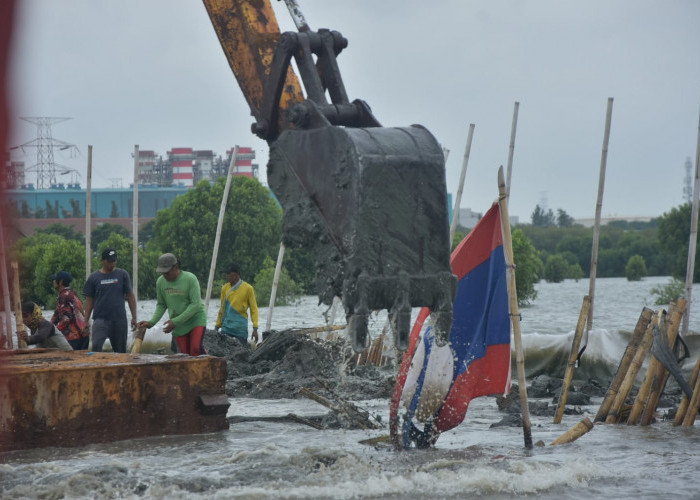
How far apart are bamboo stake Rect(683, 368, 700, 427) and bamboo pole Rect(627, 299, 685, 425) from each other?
411mm

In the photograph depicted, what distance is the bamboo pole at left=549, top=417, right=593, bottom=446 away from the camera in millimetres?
8273

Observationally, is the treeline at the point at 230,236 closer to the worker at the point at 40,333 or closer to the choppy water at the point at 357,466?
the worker at the point at 40,333

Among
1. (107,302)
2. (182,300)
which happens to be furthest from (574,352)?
(107,302)

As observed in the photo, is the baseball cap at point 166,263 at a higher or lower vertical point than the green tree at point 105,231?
higher

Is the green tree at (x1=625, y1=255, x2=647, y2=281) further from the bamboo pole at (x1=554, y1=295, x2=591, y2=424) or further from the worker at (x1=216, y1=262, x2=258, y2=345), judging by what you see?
the bamboo pole at (x1=554, y1=295, x2=591, y2=424)

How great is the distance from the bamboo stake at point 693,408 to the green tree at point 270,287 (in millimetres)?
43695

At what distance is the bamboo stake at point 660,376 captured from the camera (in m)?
9.30

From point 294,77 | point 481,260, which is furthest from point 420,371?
point 294,77

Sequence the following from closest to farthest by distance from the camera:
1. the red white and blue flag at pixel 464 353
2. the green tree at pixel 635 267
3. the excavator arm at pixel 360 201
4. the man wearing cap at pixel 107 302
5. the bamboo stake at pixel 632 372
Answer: the excavator arm at pixel 360 201 → the red white and blue flag at pixel 464 353 → the bamboo stake at pixel 632 372 → the man wearing cap at pixel 107 302 → the green tree at pixel 635 267

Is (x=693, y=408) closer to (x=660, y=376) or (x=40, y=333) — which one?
(x=660, y=376)

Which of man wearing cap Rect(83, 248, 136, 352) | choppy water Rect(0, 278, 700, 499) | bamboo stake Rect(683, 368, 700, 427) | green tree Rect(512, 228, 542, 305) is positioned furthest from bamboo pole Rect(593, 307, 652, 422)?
green tree Rect(512, 228, 542, 305)

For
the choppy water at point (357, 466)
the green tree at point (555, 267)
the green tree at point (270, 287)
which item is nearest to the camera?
the choppy water at point (357, 466)

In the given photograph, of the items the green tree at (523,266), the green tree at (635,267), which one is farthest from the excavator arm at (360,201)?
the green tree at (635,267)

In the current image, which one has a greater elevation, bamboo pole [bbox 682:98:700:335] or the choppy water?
bamboo pole [bbox 682:98:700:335]
